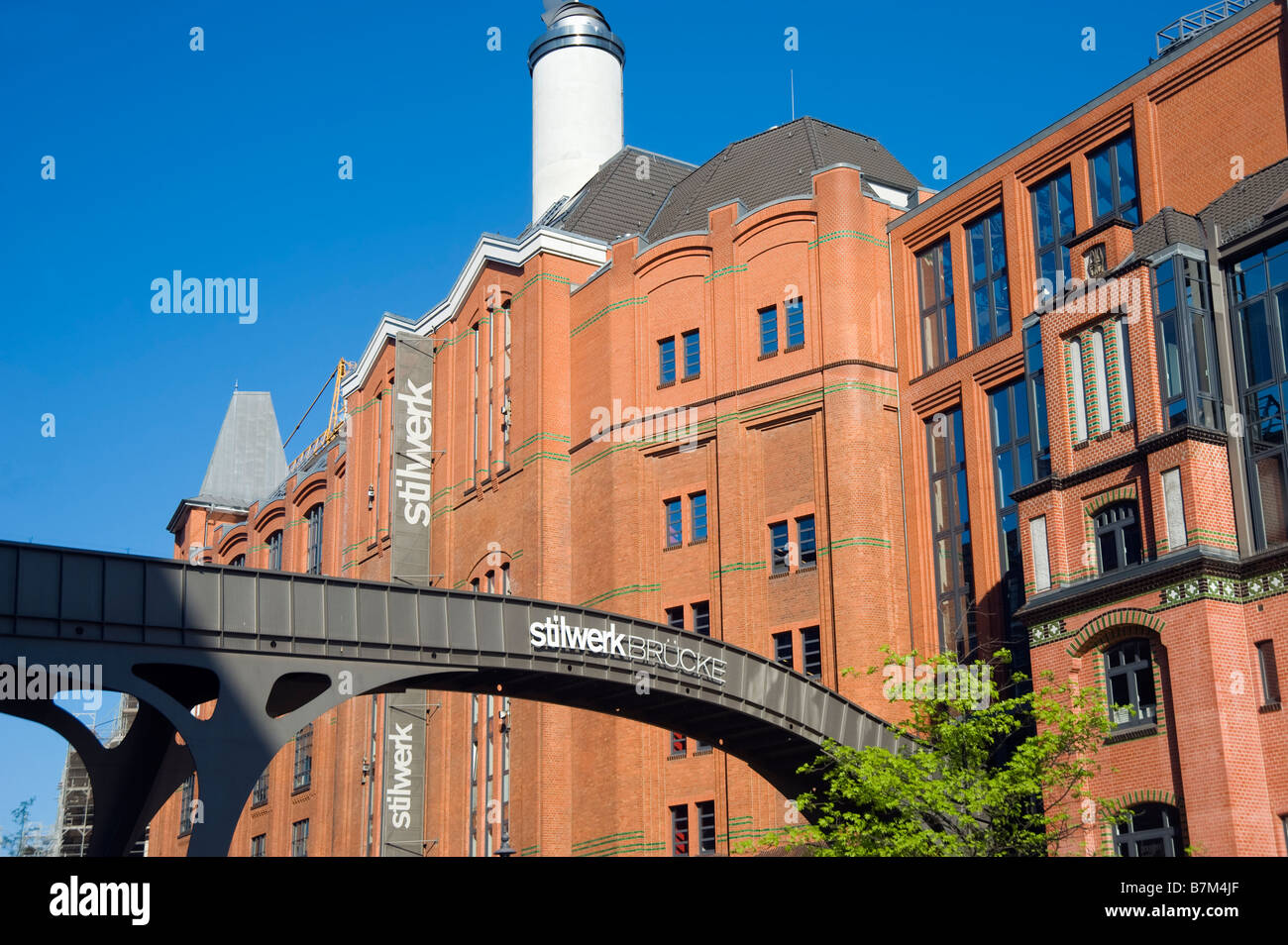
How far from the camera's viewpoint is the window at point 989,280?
43.2m

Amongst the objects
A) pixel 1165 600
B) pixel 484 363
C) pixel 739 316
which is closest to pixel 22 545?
pixel 1165 600

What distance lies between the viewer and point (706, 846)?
44500mm

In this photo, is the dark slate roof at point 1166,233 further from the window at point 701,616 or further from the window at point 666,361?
the window at point 666,361

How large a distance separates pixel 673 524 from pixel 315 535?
30178 millimetres

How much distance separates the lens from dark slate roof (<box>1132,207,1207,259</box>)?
34719 millimetres

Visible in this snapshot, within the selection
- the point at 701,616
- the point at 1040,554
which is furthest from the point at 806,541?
the point at 1040,554

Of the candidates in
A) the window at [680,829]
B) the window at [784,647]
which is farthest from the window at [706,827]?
the window at [784,647]

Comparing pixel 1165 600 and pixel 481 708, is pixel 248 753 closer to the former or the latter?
pixel 1165 600

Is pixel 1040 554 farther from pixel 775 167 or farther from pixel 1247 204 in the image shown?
pixel 775 167

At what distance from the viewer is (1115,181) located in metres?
40.3

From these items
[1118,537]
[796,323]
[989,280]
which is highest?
[796,323]

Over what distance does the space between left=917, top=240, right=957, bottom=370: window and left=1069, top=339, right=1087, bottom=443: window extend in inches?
333

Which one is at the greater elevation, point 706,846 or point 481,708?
point 481,708

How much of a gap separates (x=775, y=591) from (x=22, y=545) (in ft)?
74.7
